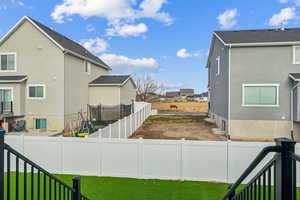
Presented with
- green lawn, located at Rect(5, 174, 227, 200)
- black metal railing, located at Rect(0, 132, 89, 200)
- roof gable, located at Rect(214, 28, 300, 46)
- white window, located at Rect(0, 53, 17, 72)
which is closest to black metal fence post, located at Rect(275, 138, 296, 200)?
black metal railing, located at Rect(0, 132, 89, 200)

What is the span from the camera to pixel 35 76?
14.4 meters

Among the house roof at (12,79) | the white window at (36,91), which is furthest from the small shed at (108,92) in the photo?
the house roof at (12,79)

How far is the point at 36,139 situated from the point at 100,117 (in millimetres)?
8929

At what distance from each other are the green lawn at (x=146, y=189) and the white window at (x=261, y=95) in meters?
8.47

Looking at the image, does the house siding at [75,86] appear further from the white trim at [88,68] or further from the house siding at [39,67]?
the house siding at [39,67]

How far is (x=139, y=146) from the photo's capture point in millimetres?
5918

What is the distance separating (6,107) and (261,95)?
18.6 meters

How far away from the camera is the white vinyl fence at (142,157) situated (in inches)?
221

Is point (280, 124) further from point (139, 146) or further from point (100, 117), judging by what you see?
point (100, 117)

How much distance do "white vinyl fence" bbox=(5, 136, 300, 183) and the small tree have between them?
1492 inches

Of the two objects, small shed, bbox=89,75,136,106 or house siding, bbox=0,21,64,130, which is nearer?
house siding, bbox=0,21,64,130

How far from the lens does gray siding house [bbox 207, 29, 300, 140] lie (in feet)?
38.5

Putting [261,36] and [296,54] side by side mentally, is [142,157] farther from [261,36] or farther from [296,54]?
[261,36]

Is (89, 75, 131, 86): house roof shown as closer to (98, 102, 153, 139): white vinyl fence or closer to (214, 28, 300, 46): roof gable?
(98, 102, 153, 139): white vinyl fence
